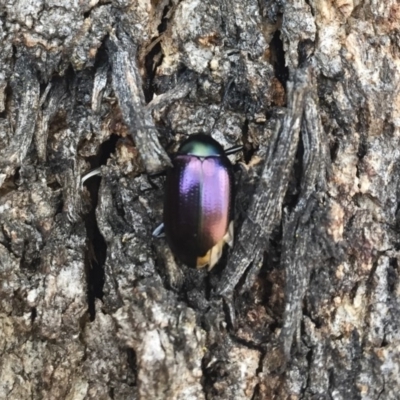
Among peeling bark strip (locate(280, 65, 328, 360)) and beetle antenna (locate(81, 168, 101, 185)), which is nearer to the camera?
peeling bark strip (locate(280, 65, 328, 360))

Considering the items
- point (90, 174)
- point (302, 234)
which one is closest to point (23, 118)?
point (90, 174)

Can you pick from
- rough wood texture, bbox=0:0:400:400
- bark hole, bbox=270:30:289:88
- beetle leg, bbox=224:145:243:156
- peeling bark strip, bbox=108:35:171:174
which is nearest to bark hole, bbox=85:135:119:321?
rough wood texture, bbox=0:0:400:400

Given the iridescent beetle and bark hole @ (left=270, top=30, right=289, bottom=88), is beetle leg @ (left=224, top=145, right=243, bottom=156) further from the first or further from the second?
bark hole @ (left=270, top=30, right=289, bottom=88)

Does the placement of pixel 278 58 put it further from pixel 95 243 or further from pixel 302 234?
pixel 95 243

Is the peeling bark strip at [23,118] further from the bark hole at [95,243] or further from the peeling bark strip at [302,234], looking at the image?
the peeling bark strip at [302,234]

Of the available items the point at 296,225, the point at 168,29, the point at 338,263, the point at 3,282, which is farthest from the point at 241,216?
the point at 3,282

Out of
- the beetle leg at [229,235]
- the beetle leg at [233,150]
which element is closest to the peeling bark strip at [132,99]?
the beetle leg at [233,150]

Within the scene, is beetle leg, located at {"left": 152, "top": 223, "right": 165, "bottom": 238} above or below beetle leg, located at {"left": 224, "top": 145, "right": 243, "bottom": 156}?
below
